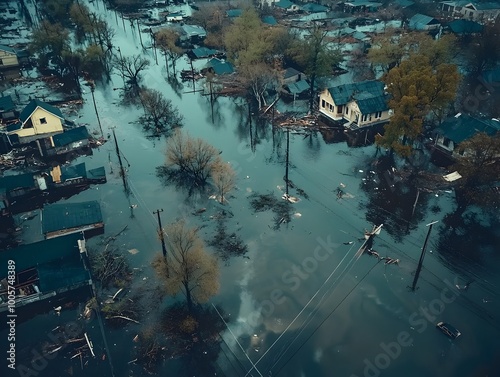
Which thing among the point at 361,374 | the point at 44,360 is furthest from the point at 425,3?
the point at 44,360

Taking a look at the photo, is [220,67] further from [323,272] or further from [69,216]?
[323,272]

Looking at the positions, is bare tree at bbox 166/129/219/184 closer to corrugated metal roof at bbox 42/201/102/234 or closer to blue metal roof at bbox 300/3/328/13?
corrugated metal roof at bbox 42/201/102/234

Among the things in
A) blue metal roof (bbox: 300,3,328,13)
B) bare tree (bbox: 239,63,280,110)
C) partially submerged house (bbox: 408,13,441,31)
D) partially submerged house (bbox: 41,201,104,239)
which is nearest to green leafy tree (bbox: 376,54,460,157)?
bare tree (bbox: 239,63,280,110)

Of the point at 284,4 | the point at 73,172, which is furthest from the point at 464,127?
the point at 284,4

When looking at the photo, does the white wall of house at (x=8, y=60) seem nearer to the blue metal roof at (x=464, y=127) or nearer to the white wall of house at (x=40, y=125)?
the white wall of house at (x=40, y=125)

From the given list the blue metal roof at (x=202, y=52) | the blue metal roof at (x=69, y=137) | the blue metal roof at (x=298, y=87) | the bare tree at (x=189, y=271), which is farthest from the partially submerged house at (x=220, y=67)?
the bare tree at (x=189, y=271)

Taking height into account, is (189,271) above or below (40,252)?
above
